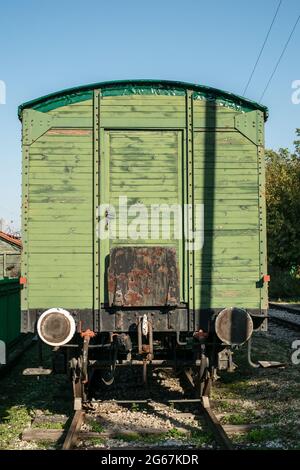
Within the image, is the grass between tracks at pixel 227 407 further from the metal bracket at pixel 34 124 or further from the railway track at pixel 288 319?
the railway track at pixel 288 319

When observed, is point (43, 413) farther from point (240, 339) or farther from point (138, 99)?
point (138, 99)

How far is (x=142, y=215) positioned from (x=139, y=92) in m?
1.54

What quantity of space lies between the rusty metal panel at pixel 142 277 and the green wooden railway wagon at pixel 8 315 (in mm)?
4213

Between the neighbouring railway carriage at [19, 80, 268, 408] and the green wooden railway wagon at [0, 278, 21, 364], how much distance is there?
3.95 meters

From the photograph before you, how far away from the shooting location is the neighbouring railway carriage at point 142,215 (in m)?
6.93

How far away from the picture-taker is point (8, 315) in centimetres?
1198

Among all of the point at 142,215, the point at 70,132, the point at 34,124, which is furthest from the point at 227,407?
the point at 34,124

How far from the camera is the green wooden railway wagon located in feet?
36.3

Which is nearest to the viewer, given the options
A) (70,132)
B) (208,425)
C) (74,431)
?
(74,431)

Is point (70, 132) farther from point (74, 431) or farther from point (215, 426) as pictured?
point (215, 426)

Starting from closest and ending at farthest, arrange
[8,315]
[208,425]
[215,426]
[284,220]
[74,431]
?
1. [74,431]
2. [215,426]
3. [208,425]
4. [8,315]
5. [284,220]

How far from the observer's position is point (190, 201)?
7.07 m
